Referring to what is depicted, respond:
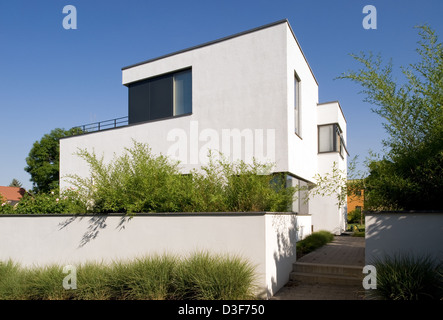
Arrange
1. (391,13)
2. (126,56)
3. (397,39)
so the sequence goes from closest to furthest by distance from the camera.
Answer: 1. (397,39)
2. (391,13)
3. (126,56)

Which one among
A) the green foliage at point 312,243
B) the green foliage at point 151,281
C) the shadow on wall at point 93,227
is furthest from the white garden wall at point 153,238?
the green foliage at point 312,243

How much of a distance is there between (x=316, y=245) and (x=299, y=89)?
220 inches

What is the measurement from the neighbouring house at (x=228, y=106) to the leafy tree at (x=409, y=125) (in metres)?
4.31

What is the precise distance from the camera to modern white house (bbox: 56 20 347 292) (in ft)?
33.8

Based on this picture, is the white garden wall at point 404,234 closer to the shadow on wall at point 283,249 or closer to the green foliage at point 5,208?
the shadow on wall at point 283,249

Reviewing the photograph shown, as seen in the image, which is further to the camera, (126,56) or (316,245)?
(126,56)

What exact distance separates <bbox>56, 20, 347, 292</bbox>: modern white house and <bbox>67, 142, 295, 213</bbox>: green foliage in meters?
1.98

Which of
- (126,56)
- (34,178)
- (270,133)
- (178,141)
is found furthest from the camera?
(34,178)

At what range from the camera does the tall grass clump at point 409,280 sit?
182 inches

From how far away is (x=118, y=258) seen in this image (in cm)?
738

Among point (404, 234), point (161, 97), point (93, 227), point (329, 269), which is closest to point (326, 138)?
point (161, 97)

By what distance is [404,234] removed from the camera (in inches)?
212
